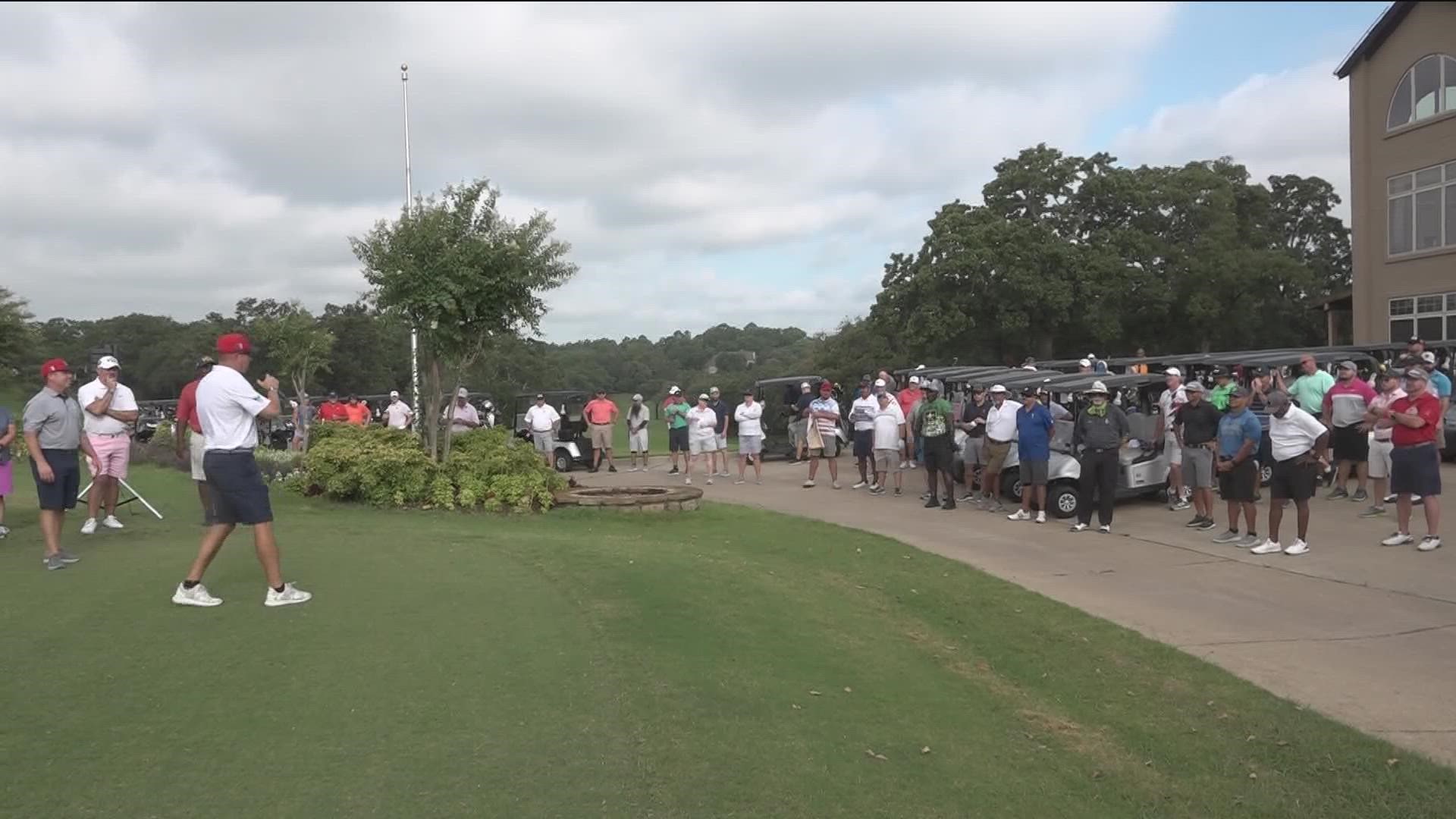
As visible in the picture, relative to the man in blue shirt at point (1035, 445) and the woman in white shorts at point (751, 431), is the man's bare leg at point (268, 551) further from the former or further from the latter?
the woman in white shorts at point (751, 431)

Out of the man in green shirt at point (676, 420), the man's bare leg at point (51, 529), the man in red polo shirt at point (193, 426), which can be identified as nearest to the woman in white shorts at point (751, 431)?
the man in green shirt at point (676, 420)

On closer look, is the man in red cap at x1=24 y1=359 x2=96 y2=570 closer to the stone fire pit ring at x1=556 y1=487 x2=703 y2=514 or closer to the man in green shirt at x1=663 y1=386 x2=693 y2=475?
the stone fire pit ring at x1=556 y1=487 x2=703 y2=514

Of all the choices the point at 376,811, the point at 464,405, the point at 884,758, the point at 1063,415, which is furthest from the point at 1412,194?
the point at 376,811

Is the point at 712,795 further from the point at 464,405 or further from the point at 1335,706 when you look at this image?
the point at 464,405

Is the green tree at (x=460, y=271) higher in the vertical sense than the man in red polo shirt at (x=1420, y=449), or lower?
higher

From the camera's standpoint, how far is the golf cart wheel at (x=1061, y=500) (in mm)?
13477

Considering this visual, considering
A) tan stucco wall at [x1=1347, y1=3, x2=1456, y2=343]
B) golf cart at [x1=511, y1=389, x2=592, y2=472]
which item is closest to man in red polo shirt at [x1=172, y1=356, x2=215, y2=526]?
golf cart at [x1=511, y1=389, x2=592, y2=472]

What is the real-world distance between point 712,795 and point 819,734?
0.97m

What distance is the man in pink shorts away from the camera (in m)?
9.33

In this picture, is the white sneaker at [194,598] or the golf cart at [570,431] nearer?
the white sneaker at [194,598]

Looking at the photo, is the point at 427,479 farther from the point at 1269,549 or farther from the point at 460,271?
the point at 1269,549

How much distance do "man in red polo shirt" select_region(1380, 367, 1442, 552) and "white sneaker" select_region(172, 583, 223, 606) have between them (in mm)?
10421

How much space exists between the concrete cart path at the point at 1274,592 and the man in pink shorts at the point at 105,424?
25.6 ft

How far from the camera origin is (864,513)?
1389 centimetres
